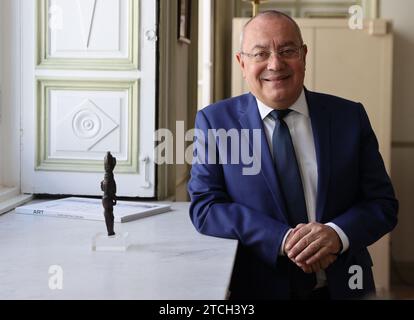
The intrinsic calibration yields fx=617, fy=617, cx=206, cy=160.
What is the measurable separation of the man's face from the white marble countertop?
44 centimetres

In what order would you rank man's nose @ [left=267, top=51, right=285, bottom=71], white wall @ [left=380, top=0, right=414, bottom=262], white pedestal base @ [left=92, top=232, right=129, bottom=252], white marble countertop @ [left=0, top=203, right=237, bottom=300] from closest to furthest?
white marble countertop @ [left=0, top=203, right=237, bottom=300]
white pedestal base @ [left=92, top=232, right=129, bottom=252]
man's nose @ [left=267, top=51, right=285, bottom=71]
white wall @ [left=380, top=0, right=414, bottom=262]

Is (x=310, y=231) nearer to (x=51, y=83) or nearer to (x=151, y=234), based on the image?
(x=151, y=234)

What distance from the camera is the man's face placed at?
171 centimetres

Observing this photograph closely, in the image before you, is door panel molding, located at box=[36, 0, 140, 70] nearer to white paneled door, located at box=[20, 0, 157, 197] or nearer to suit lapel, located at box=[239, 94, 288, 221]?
white paneled door, located at box=[20, 0, 157, 197]

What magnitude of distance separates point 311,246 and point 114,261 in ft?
1.68

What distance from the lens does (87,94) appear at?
2270 mm

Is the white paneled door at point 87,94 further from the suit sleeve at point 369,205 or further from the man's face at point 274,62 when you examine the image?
the suit sleeve at point 369,205

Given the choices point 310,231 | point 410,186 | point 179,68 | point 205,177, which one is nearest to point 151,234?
point 205,177

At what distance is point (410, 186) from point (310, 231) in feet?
8.71

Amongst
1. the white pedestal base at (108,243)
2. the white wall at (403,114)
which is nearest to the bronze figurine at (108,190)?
the white pedestal base at (108,243)

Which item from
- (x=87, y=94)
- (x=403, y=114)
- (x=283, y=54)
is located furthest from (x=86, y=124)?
(x=403, y=114)

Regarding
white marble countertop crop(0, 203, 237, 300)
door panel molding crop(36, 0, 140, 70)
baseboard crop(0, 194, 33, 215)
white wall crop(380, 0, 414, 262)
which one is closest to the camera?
white marble countertop crop(0, 203, 237, 300)

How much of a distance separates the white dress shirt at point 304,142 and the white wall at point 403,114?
2.48m

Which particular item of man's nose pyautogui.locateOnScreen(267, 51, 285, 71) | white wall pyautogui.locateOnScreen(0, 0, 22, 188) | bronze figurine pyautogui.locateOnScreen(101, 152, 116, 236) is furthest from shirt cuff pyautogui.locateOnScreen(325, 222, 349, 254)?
white wall pyautogui.locateOnScreen(0, 0, 22, 188)
